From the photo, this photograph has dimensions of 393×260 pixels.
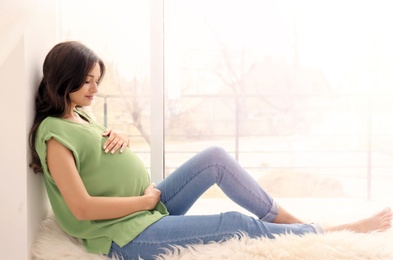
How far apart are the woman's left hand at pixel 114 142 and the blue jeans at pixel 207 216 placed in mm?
264

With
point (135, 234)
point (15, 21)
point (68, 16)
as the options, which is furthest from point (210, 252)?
point (68, 16)

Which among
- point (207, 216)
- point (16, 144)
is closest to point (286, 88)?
point (207, 216)

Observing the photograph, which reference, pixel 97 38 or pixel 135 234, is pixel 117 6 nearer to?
pixel 97 38

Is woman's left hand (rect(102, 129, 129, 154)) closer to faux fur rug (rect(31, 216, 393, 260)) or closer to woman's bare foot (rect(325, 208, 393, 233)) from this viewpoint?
faux fur rug (rect(31, 216, 393, 260))

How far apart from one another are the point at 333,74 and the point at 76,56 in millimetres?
1377

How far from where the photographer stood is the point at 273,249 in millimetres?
1625

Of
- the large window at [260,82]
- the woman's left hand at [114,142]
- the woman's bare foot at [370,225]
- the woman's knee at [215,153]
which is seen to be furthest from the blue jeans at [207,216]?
A: the large window at [260,82]

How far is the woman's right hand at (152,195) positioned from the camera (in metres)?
1.81

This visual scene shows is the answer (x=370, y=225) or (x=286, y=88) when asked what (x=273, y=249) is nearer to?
(x=370, y=225)

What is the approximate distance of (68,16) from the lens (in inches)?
93.0

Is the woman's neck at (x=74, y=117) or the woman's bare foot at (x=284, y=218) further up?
the woman's neck at (x=74, y=117)

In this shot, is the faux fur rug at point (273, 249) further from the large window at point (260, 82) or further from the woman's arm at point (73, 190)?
the large window at point (260, 82)

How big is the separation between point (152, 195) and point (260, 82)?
3.32 feet

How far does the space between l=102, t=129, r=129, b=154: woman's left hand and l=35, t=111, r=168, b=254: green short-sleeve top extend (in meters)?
0.02
